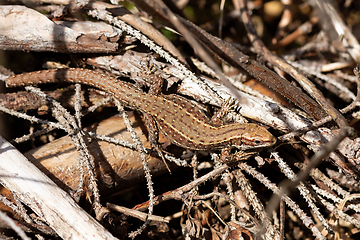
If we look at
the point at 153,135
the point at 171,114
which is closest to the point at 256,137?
the point at 171,114

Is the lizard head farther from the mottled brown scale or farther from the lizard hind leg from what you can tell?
the lizard hind leg

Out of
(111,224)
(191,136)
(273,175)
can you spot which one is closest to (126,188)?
(111,224)

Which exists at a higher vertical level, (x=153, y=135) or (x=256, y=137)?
(x=256, y=137)

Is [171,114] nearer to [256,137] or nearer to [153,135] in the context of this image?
[153,135]

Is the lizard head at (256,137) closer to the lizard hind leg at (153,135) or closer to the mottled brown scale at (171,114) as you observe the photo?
the mottled brown scale at (171,114)

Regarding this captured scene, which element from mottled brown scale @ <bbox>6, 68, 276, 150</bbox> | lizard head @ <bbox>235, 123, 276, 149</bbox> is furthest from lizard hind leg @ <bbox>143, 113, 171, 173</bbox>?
lizard head @ <bbox>235, 123, 276, 149</bbox>

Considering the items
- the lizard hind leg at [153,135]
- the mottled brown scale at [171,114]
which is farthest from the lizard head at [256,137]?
the lizard hind leg at [153,135]

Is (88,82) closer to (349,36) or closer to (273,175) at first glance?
(273,175)

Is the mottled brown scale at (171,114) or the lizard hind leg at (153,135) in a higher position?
the mottled brown scale at (171,114)
